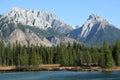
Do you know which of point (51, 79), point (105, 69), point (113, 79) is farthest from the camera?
point (105, 69)

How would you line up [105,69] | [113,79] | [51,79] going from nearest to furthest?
1. [113,79]
2. [51,79]
3. [105,69]

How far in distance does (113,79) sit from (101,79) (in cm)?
484

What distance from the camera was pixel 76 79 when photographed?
134 meters

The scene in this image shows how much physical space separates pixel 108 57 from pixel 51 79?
66.8 m

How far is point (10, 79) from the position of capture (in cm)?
14275

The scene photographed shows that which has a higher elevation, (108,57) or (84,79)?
(108,57)

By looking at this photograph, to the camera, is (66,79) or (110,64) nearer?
(66,79)

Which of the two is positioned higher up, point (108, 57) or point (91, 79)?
point (108, 57)

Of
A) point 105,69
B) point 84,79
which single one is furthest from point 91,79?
point 105,69

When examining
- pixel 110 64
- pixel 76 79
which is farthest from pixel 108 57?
pixel 76 79

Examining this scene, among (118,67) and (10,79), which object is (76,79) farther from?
(118,67)

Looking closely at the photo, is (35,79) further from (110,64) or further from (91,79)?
(110,64)

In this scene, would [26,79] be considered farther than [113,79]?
Yes

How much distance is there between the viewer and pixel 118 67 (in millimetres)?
196500
